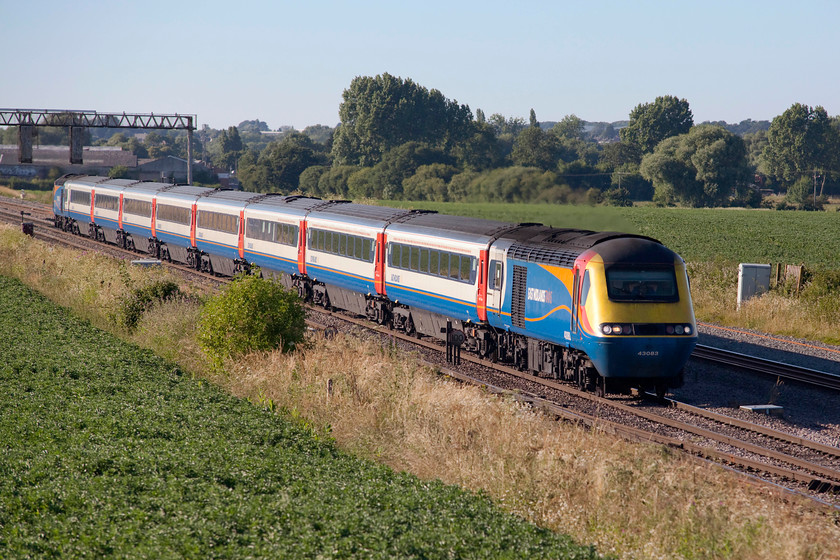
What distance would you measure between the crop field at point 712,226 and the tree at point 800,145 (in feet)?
148

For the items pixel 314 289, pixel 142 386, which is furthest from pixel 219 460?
pixel 314 289

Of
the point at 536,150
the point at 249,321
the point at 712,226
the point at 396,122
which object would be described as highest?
the point at 396,122

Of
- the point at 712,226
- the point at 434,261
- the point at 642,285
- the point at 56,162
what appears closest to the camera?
the point at 642,285

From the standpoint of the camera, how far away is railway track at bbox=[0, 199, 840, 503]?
12.7 metres

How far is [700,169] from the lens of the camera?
254ft

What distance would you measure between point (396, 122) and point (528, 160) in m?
50.7

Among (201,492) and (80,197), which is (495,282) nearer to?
(201,492)

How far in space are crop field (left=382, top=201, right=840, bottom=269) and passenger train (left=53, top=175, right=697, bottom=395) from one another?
3.69 m

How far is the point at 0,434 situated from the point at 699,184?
7374 cm

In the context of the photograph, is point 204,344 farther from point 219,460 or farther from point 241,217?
point 241,217

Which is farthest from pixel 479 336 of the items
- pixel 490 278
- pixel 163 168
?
pixel 163 168

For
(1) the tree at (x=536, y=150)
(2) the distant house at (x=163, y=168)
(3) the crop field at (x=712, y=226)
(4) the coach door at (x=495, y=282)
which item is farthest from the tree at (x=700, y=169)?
(4) the coach door at (x=495, y=282)

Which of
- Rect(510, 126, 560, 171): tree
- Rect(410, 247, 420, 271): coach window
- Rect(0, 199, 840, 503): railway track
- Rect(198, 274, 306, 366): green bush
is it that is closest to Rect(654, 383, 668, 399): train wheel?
Rect(0, 199, 840, 503): railway track

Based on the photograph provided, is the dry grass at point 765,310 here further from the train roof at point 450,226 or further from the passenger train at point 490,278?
the train roof at point 450,226
